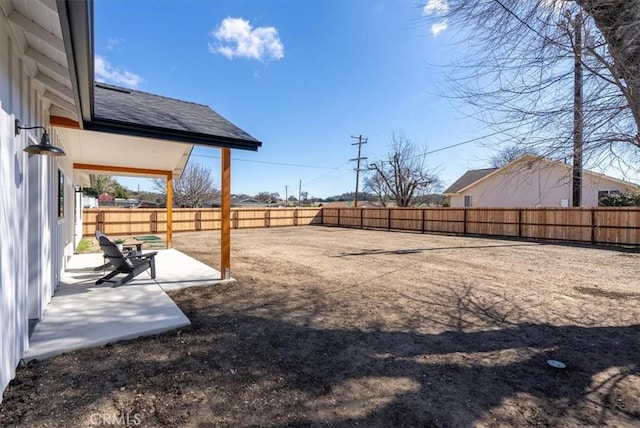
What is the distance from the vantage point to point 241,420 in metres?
2.01

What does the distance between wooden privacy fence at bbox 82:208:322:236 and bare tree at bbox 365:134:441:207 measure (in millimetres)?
9476

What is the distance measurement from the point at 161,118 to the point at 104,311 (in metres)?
2.81

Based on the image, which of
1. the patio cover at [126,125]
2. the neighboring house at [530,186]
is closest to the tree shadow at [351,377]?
the neighboring house at [530,186]

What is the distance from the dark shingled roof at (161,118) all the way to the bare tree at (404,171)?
2440 cm

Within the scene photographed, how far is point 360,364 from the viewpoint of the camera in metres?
2.79

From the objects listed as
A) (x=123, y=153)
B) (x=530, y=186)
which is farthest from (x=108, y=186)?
(x=530, y=186)

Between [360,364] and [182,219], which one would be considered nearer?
[360,364]

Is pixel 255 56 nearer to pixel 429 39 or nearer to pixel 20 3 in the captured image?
pixel 429 39

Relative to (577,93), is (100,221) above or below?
below

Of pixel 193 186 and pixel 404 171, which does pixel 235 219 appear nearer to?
pixel 193 186

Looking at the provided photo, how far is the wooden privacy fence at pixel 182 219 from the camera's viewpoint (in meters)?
14.5

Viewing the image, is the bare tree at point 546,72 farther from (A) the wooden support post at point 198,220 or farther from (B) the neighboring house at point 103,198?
(B) the neighboring house at point 103,198

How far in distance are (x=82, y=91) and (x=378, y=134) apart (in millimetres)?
27850

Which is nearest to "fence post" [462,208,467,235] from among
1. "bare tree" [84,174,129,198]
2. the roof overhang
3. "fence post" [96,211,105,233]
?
the roof overhang
